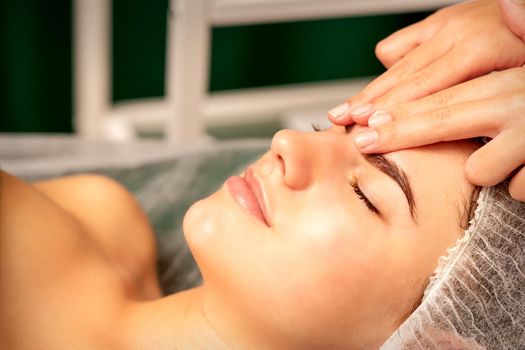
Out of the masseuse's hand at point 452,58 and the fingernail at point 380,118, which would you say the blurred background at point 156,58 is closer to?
the masseuse's hand at point 452,58

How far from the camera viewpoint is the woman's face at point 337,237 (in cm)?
108

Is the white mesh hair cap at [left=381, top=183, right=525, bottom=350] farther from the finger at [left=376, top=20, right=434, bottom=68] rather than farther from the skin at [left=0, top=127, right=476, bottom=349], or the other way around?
the finger at [left=376, top=20, right=434, bottom=68]

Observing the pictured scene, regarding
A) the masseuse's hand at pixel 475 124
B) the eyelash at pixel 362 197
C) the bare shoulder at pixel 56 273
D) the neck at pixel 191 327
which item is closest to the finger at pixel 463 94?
the masseuse's hand at pixel 475 124

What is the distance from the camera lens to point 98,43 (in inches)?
92.7

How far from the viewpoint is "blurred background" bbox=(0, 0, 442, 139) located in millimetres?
2555

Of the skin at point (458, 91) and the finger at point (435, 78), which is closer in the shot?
the skin at point (458, 91)

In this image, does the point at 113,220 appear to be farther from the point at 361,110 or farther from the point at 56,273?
the point at 361,110

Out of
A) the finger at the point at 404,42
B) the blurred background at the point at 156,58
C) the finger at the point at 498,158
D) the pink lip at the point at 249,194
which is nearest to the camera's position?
the finger at the point at 498,158

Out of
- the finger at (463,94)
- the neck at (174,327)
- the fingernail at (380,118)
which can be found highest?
the finger at (463,94)

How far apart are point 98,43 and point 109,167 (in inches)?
25.5

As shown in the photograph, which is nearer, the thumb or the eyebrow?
the eyebrow

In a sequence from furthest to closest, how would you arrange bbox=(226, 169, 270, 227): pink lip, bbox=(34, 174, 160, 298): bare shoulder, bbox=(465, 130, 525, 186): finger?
bbox=(34, 174, 160, 298): bare shoulder < bbox=(226, 169, 270, 227): pink lip < bbox=(465, 130, 525, 186): finger

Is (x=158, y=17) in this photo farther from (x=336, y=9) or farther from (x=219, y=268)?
(x=219, y=268)

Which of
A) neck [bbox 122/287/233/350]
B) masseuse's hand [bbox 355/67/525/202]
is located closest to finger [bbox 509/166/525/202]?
masseuse's hand [bbox 355/67/525/202]
